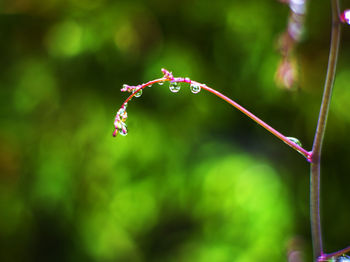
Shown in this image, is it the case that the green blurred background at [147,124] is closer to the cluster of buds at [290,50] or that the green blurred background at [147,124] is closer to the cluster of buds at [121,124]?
the cluster of buds at [290,50]

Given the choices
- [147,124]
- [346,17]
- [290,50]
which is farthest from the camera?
[147,124]

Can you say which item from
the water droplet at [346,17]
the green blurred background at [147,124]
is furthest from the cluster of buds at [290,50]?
the green blurred background at [147,124]

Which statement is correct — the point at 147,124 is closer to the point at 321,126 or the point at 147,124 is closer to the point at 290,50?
the point at 290,50

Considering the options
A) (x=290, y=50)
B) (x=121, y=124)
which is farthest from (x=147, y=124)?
(x=121, y=124)

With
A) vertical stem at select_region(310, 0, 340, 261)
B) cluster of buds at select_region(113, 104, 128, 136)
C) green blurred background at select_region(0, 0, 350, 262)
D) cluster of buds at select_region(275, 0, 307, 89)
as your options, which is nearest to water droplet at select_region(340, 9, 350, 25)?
vertical stem at select_region(310, 0, 340, 261)

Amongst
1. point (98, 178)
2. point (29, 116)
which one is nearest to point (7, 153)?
point (29, 116)

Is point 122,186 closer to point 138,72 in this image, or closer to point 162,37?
point 138,72

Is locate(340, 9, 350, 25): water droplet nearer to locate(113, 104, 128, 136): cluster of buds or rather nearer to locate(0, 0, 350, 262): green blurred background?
locate(113, 104, 128, 136): cluster of buds

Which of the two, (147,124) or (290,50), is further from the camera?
(147,124)
